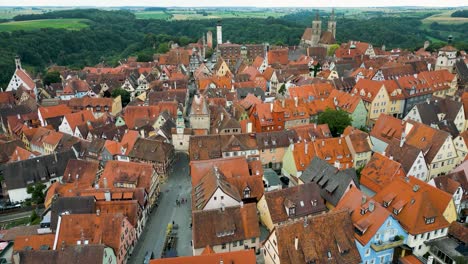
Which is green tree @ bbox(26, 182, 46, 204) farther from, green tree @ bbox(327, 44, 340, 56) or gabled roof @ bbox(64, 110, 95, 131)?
green tree @ bbox(327, 44, 340, 56)

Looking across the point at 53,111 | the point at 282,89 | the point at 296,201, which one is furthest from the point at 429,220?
the point at 53,111

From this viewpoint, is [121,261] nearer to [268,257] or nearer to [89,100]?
→ [268,257]

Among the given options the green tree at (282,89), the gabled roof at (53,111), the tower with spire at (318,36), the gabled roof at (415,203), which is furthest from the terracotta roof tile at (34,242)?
the tower with spire at (318,36)

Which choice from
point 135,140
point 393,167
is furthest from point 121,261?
point 393,167

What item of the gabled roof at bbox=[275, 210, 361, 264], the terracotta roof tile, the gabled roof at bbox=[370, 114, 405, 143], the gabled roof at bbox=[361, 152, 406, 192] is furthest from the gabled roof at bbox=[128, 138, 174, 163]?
the gabled roof at bbox=[370, 114, 405, 143]

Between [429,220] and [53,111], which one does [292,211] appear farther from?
[53,111]

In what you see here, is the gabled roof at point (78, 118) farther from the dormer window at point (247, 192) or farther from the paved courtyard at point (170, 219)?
the dormer window at point (247, 192)
